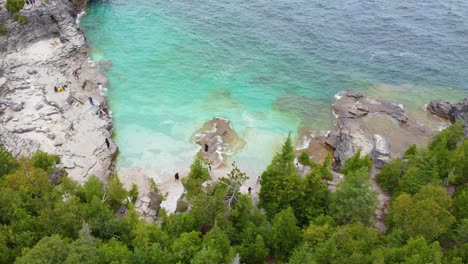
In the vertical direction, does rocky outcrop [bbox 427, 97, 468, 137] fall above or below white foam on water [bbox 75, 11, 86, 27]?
below

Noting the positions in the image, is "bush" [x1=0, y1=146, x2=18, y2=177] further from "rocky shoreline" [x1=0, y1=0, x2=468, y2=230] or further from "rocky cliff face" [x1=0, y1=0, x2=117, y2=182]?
"rocky shoreline" [x1=0, y1=0, x2=468, y2=230]

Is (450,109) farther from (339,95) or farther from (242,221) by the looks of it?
(242,221)

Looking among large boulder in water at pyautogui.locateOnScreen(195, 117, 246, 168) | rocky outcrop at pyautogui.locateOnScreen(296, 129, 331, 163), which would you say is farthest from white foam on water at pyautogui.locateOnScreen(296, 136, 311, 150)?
large boulder in water at pyautogui.locateOnScreen(195, 117, 246, 168)

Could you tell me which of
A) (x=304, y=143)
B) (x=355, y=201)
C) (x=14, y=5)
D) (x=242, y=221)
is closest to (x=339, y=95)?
(x=304, y=143)

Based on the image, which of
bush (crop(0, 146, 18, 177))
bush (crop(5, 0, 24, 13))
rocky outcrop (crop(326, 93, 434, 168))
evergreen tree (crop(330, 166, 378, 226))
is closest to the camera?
evergreen tree (crop(330, 166, 378, 226))

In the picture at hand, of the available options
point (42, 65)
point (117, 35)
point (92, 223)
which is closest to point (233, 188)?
point (92, 223)

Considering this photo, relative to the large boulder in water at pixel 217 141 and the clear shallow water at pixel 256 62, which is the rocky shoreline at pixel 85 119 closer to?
the large boulder in water at pixel 217 141
